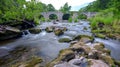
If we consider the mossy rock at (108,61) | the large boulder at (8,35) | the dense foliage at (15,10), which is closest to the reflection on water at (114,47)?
the mossy rock at (108,61)

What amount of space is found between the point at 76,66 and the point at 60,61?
4.36 feet

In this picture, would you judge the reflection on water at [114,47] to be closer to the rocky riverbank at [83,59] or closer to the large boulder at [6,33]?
the rocky riverbank at [83,59]

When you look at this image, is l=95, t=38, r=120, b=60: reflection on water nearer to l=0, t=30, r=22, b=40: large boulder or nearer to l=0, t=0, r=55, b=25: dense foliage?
l=0, t=30, r=22, b=40: large boulder

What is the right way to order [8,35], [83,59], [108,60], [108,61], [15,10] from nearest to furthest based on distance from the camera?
1. [108,61]
2. [108,60]
3. [83,59]
4. [8,35]
5. [15,10]

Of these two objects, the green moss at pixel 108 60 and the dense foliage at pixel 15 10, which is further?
the dense foliage at pixel 15 10

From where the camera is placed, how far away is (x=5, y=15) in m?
25.1

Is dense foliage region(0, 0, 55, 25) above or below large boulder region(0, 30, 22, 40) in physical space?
above

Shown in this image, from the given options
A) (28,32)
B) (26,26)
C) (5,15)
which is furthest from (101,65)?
(26,26)

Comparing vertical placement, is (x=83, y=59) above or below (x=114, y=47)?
above

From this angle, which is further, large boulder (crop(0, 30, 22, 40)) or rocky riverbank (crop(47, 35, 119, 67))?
large boulder (crop(0, 30, 22, 40))

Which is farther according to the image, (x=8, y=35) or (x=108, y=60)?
(x=8, y=35)

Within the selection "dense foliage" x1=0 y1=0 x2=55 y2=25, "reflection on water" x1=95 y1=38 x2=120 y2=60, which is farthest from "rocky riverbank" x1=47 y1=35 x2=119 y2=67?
"dense foliage" x1=0 y1=0 x2=55 y2=25

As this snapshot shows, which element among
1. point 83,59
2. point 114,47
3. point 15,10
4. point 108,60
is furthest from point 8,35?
point 108,60

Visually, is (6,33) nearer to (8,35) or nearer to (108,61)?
(8,35)
